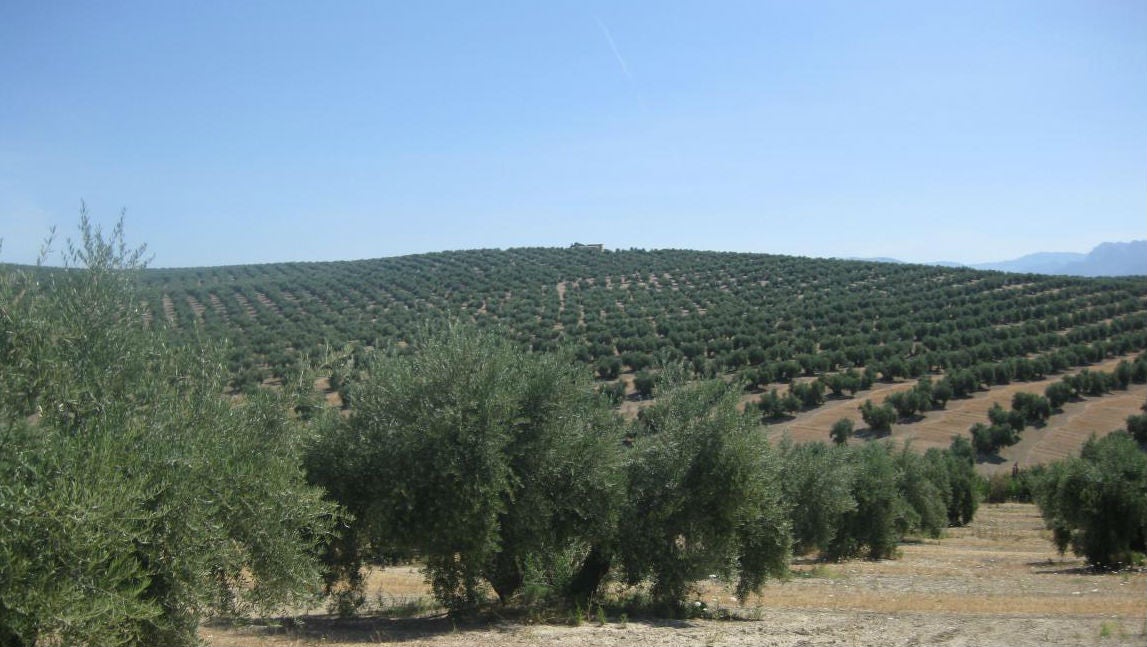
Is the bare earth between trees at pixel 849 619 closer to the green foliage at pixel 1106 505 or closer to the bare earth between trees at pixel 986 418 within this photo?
the green foliage at pixel 1106 505

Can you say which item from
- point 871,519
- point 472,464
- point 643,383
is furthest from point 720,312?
point 472,464

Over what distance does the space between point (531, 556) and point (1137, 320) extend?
223ft

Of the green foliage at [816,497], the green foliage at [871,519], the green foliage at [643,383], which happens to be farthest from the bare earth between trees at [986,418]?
the green foliage at [816,497]

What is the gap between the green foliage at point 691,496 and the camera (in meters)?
14.5

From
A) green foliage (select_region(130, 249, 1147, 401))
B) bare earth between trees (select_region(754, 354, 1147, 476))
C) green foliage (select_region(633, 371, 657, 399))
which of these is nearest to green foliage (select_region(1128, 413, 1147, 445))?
bare earth between trees (select_region(754, 354, 1147, 476))

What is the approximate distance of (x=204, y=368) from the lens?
35.7 feet

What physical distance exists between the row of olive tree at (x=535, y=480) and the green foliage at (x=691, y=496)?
1.1 inches

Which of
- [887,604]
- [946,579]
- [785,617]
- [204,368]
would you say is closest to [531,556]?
[785,617]

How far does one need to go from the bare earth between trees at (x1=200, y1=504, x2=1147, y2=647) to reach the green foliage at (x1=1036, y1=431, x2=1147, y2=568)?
1.03 metres

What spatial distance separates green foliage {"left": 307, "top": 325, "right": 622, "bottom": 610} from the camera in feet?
40.6

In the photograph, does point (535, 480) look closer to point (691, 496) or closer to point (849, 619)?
point (691, 496)

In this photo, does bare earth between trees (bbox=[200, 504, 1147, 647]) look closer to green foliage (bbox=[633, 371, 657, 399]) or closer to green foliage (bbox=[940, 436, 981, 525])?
green foliage (bbox=[940, 436, 981, 525])

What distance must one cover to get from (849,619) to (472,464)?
26.3ft

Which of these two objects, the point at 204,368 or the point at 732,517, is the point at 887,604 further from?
the point at 204,368
